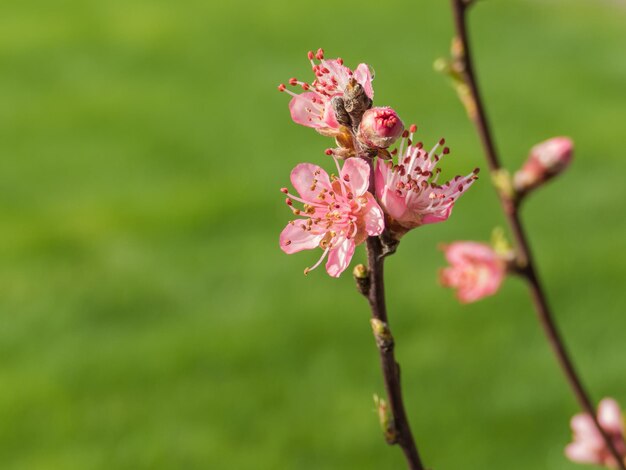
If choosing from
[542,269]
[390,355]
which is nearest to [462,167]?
[542,269]

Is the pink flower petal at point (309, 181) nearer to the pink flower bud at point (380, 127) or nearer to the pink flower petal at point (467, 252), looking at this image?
the pink flower bud at point (380, 127)

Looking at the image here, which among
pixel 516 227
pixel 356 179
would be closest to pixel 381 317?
pixel 356 179

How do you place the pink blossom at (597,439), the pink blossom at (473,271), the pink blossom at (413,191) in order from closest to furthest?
the pink blossom at (413,191)
the pink blossom at (597,439)
the pink blossom at (473,271)

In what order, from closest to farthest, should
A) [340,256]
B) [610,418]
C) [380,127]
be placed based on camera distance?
[380,127]
[340,256]
[610,418]

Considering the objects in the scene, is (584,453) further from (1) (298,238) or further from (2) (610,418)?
(1) (298,238)

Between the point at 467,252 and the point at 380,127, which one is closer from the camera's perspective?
the point at 380,127

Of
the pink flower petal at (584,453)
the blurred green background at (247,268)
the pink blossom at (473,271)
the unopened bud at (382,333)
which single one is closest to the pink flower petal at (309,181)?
the unopened bud at (382,333)
